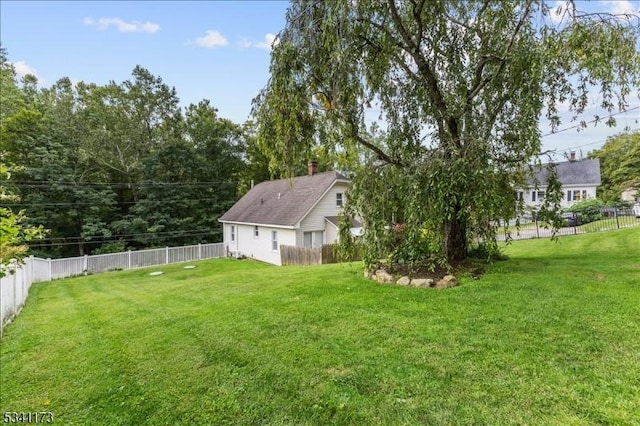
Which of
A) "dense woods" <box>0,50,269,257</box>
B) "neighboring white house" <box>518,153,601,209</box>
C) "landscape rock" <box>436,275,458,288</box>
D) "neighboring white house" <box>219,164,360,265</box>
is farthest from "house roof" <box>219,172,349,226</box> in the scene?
"neighboring white house" <box>518,153,601,209</box>

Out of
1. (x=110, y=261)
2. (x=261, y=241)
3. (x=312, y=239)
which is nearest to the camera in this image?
(x=312, y=239)

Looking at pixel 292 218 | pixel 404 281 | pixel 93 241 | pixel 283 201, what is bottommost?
pixel 404 281

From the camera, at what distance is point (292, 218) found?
17156 mm

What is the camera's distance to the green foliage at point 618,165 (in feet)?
99.9

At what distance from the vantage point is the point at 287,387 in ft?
11.9

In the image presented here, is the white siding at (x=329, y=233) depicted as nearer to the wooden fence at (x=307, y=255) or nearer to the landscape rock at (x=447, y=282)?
the wooden fence at (x=307, y=255)

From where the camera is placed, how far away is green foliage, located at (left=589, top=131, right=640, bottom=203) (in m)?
30.5

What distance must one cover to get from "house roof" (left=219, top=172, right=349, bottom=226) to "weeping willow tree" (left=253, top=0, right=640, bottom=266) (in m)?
9.77

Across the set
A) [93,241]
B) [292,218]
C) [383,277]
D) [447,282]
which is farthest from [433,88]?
[93,241]

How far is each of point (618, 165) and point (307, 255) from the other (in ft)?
124

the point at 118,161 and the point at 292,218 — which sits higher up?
the point at 118,161

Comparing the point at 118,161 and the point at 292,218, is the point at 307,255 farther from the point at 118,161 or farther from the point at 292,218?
the point at 118,161

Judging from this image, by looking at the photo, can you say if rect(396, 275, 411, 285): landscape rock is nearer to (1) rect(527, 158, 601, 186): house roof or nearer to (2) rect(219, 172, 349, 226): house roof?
(2) rect(219, 172, 349, 226): house roof

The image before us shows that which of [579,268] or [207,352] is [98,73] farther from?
[579,268]
